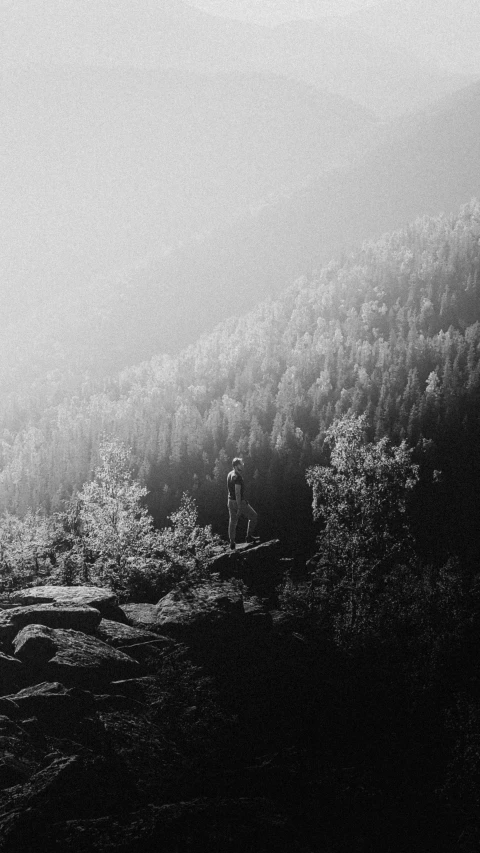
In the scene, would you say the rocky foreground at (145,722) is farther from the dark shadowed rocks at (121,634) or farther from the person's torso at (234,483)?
the person's torso at (234,483)

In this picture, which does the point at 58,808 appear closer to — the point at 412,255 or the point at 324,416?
the point at 324,416

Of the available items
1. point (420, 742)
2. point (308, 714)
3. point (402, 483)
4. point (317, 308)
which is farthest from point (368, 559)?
point (317, 308)

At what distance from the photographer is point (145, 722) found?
20484 mm

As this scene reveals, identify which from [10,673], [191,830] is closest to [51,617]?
[10,673]

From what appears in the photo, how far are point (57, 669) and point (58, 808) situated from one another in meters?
4.57

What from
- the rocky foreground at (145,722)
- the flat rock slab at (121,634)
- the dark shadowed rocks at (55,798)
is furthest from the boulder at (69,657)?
the dark shadowed rocks at (55,798)

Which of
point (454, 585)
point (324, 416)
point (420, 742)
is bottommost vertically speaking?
point (324, 416)

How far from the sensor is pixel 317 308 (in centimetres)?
17175

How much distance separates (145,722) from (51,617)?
4771 mm

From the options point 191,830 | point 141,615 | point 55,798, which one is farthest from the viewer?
point 141,615

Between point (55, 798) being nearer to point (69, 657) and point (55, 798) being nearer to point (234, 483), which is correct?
point (69, 657)

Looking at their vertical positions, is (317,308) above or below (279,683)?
below

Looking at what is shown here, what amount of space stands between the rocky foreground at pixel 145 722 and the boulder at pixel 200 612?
0.18 ft

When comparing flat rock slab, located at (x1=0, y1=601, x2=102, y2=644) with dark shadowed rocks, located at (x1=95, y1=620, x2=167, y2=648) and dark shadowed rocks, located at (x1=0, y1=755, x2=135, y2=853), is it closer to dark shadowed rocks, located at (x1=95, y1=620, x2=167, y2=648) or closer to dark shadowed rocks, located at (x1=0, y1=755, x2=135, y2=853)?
dark shadowed rocks, located at (x1=95, y1=620, x2=167, y2=648)
